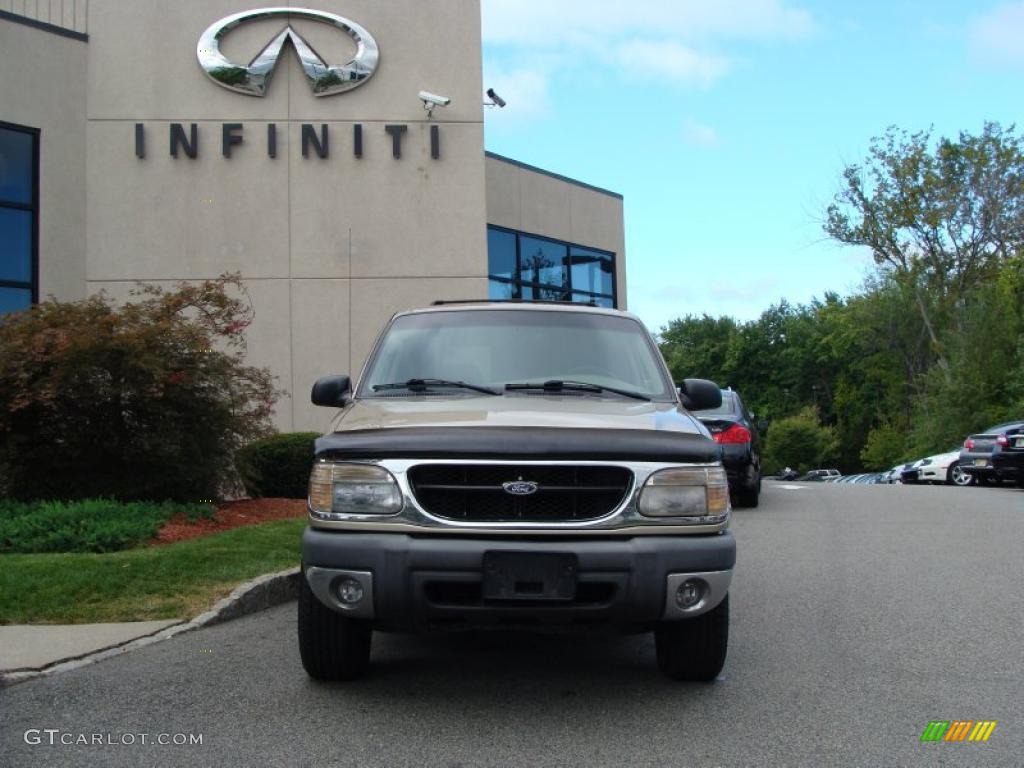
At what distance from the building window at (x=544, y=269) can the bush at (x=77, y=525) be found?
446 inches

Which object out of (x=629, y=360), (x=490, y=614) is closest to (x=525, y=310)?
(x=629, y=360)

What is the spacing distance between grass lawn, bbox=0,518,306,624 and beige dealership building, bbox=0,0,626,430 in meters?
7.55

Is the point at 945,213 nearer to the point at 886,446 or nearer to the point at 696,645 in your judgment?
the point at 886,446

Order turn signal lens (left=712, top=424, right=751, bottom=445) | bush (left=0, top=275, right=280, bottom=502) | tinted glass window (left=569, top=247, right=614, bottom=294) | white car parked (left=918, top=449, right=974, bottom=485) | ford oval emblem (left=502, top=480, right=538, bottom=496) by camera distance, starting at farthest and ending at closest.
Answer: white car parked (left=918, top=449, right=974, bottom=485) < tinted glass window (left=569, top=247, right=614, bottom=294) < turn signal lens (left=712, top=424, right=751, bottom=445) < bush (left=0, top=275, right=280, bottom=502) < ford oval emblem (left=502, top=480, right=538, bottom=496)

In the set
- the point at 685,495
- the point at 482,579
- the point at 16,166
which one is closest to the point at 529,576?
the point at 482,579

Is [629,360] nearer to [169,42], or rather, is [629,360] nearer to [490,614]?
[490,614]

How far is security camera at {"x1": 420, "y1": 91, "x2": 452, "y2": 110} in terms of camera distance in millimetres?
15508

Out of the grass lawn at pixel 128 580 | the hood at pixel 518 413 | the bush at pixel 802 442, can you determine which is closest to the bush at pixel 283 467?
the grass lawn at pixel 128 580

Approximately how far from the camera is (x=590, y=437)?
4.22 metres

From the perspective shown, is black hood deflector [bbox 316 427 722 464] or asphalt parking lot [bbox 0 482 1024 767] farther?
black hood deflector [bbox 316 427 722 464]

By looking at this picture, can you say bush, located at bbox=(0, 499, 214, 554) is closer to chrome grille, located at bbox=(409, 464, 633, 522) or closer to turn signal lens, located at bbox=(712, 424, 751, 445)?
chrome grille, located at bbox=(409, 464, 633, 522)

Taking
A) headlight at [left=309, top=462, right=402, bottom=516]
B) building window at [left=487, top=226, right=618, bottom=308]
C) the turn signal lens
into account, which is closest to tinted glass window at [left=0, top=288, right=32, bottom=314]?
building window at [left=487, top=226, right=618, bottom=308]

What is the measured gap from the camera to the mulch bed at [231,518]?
27.2ft

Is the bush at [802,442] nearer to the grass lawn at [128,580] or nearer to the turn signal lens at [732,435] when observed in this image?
the turn signal lens at [732,435]
